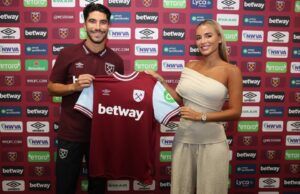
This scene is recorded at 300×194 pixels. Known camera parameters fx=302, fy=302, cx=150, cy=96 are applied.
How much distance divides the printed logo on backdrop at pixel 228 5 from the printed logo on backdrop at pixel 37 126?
2.00m

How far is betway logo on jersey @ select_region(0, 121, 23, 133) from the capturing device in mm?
2900

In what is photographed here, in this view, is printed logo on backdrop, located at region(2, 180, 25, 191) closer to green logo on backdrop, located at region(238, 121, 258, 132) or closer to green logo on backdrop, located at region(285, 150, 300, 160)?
green logo on backdrop, located at region(238, 121, 258, 132)

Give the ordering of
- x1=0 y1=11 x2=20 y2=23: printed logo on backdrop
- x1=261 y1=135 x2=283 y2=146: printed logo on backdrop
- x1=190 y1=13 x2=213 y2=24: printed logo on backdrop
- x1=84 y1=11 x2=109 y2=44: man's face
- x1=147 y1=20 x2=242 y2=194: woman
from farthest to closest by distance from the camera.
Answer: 1. x1=261 y1=135 x2=283 y2=146: printed logo on backdrop
2. x1=190 y1=13 x2=213 y2=24: printed logo on backdrop
3. x1=0 y1=11 x2=20 y2=23: printed logo on backdrop
4. x1=84 y1=11 x2=109 y2=44: man's face
5. x1=147 y1=20 x2=242 y2=194: woman

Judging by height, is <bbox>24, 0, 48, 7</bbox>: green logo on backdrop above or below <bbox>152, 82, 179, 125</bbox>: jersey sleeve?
above

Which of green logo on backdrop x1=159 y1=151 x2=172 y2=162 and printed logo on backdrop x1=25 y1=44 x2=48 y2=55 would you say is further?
green logo on backdrop x1=159 y1=151 x2=172 y2=162

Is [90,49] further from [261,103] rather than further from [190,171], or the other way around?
[261,103]

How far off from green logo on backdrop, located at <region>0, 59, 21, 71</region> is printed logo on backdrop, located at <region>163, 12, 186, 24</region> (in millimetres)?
1435

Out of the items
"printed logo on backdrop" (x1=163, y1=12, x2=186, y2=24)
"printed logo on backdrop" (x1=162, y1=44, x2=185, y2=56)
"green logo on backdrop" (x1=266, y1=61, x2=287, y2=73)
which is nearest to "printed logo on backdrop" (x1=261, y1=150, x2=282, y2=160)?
"green logo on backdrop" (x1=266, y1=61, x2=287, y2=73)

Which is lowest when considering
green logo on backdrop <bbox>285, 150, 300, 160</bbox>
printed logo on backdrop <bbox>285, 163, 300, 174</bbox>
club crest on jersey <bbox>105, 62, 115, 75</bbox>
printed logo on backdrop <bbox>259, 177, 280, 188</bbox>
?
printed logo on backdrop <bbox>259, 177, 280, 188</bbox>

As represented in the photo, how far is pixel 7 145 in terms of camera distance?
2.93 meters

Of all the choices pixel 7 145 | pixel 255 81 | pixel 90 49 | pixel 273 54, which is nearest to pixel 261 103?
pixel 255 81

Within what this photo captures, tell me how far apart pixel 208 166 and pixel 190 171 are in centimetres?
14

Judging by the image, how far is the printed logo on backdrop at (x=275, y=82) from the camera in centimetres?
300

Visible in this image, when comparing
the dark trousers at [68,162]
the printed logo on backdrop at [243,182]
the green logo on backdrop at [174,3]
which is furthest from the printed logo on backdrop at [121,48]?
the printed logo on backdrop at [243,182]
